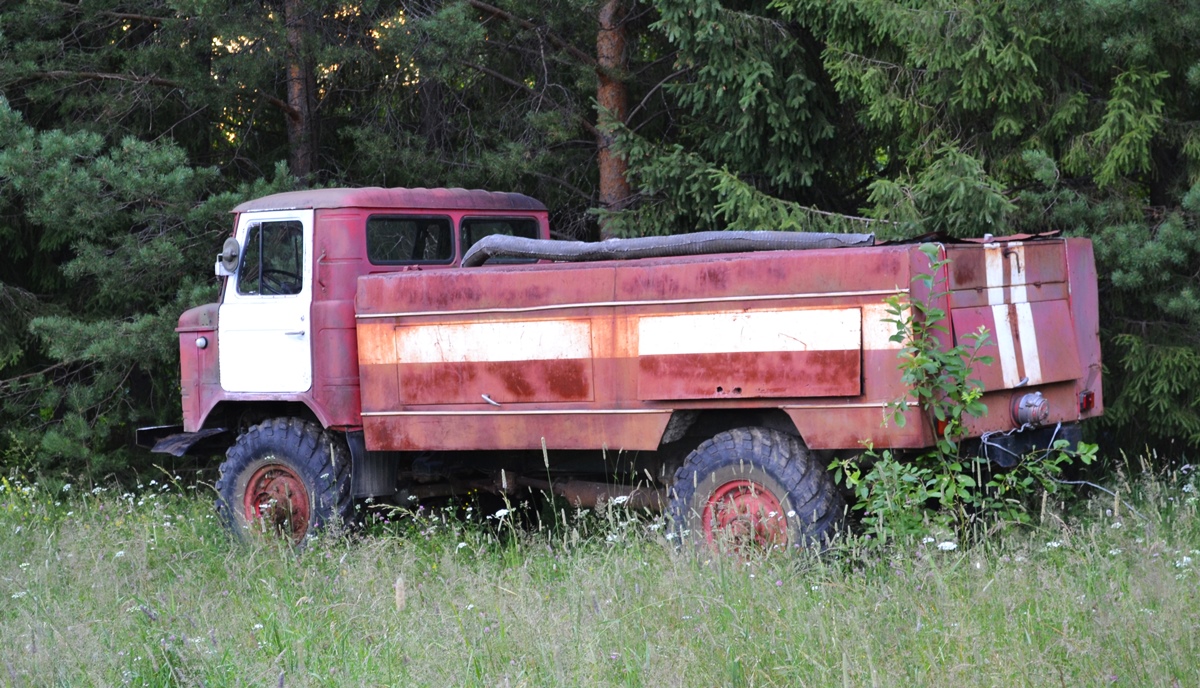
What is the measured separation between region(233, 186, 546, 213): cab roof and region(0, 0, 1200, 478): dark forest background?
1655 mm

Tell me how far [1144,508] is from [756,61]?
422 cm

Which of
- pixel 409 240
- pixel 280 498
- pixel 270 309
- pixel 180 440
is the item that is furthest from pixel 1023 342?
pixel 180 440

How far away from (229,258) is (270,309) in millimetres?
487

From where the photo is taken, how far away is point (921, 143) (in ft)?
29.1

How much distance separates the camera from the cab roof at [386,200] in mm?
8055

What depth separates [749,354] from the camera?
638 cm

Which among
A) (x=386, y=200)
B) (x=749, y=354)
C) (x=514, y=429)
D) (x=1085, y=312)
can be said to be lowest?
(x=514, y=429)

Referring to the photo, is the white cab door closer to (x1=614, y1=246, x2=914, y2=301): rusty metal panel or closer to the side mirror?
the side mirror

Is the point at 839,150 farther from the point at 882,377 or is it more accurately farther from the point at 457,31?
the point at 882,377

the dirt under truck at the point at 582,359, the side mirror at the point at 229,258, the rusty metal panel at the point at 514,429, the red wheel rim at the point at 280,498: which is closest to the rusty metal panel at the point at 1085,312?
the dirt under truck at the point at 582,359

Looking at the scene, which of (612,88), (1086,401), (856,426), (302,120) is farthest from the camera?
(302,120)

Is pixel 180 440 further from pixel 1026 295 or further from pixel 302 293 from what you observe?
pixel 1026 295

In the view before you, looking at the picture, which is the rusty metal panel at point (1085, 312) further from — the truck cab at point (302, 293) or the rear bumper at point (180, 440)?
the rear bumper at point (180, 440)

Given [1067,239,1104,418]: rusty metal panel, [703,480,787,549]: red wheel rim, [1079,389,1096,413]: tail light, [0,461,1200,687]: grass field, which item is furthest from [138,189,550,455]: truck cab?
[1079,389,1096,413]: tail light
